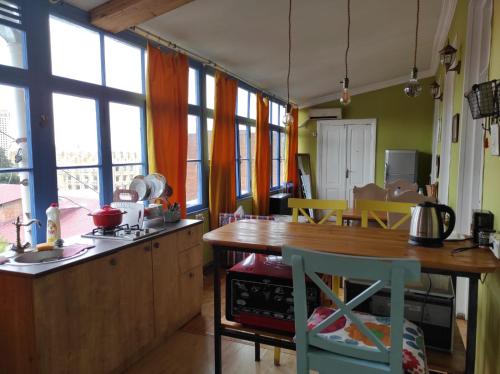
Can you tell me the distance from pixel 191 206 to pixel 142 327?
1.81m

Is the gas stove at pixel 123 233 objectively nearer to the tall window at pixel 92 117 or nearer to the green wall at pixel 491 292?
the tall window at pixel 92 117

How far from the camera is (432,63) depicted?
642cm

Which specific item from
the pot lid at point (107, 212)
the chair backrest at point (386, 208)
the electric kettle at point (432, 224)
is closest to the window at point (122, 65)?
the pot lid at point (107, 212)

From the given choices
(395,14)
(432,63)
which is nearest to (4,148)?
(395,14)

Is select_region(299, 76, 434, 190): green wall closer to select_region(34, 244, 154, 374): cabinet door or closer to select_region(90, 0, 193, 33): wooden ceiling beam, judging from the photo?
select_region(90, 0, 193, 33): wooden ceiling beam

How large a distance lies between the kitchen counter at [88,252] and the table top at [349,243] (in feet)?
2.00

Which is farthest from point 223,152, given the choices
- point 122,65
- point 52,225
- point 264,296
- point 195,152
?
point 264,296

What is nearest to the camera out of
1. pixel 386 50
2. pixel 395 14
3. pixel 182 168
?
pixel 182 168

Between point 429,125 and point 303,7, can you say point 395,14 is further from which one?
point 429,125

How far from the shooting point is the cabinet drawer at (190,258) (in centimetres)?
270

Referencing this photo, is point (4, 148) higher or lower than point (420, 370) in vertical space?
higher

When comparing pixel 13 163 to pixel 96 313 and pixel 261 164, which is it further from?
pixel 261 164

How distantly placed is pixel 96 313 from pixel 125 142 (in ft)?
5.07

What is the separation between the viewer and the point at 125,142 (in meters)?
3.03
